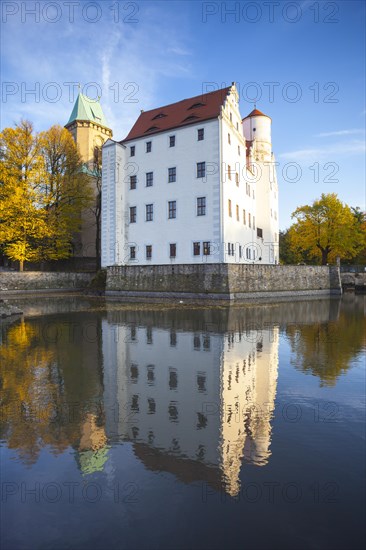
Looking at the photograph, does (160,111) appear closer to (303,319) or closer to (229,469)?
(303,319)

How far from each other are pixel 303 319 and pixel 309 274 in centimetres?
1868

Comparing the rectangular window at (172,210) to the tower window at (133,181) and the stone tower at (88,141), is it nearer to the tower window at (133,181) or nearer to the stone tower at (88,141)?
the tower window at (133,181)

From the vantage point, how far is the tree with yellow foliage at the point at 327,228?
47344mm

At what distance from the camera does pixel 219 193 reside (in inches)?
1158

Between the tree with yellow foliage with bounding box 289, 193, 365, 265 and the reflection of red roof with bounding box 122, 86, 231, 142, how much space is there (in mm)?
22457

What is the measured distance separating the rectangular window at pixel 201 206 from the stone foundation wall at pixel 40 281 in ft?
53.6

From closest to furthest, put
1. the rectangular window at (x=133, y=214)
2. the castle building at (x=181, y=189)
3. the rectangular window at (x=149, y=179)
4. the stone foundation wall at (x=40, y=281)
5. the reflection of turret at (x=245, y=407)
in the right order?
the reflection of turret at (x=245, y=407) → the castle building at (x=181, y=189) → the rectangular window at (x=149, y=179) → the stone foundation wall at (x=40, y=281) → the rectangular window at (x=133, y=214)

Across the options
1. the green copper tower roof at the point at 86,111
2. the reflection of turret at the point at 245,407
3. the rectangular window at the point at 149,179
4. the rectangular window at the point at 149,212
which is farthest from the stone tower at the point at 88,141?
the reflection of turret at the point at 245,407

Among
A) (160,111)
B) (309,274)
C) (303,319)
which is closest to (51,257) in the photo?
(160,111)

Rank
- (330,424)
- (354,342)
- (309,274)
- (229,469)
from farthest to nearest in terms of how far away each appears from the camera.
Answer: (309,274)
(354,342)
(330,424)
(229,469)

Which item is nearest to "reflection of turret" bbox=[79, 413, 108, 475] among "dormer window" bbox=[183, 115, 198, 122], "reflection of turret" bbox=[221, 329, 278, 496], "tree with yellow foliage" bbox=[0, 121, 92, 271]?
"reflection of turret" bbox=[221, 329, 278, 496]

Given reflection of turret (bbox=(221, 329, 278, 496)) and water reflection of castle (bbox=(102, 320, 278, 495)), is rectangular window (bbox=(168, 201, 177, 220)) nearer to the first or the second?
water reflection of castle (bbox=(102, 320, 278, 495))

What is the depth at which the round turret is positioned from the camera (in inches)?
1694

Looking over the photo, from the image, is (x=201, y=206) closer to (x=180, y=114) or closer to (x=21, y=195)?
(x=180, y=114)
